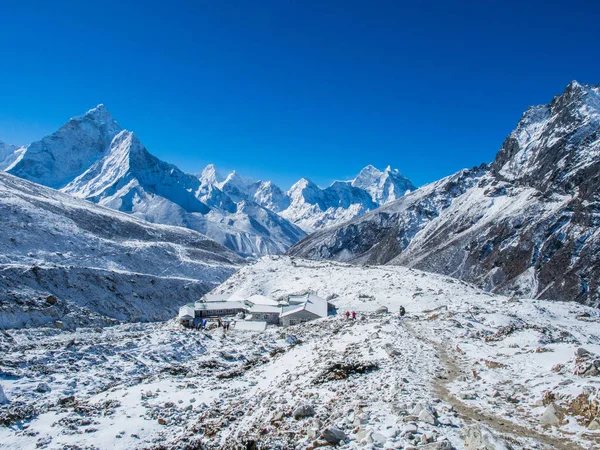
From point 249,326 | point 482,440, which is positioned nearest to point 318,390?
point 482,440

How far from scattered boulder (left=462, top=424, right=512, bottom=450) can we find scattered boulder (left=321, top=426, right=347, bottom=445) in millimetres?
3627

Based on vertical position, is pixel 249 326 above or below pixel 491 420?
below

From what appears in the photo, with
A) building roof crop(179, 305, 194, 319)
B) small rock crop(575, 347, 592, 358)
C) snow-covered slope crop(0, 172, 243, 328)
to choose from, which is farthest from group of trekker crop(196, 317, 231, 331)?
small rock crop(575, 347, 592, 358)

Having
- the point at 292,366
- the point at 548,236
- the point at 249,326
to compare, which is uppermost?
the point at 548,236

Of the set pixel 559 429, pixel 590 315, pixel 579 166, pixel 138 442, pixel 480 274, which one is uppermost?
pixel 579 166

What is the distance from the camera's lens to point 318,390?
1933 centimetres

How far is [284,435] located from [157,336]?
92.9ft

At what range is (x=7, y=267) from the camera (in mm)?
74188

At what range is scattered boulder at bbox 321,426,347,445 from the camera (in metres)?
12.6

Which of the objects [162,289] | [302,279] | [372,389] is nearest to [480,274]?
[302,279]

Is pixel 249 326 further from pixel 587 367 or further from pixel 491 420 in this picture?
pixel 491 420

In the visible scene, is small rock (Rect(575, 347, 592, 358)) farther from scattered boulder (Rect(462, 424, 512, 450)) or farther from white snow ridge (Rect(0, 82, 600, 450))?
scattered boulder (Rect(462, 424, 512, 450))

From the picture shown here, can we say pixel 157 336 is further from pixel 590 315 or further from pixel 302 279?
pixel 590 315

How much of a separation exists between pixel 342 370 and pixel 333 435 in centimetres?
914
